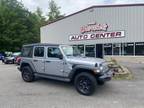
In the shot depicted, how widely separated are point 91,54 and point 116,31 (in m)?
4.31

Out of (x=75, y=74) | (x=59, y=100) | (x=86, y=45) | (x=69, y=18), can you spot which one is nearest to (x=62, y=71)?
(x=75, y=74)

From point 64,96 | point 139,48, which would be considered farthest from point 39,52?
point 139,48

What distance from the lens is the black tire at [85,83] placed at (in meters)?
7.95

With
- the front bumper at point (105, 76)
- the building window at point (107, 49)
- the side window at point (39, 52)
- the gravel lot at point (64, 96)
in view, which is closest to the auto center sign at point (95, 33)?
the building window at point (107, 49)

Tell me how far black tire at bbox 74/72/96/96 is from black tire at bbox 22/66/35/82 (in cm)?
292

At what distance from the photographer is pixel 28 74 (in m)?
10.5

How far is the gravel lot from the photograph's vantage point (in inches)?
272

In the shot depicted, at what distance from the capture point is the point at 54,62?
9148 mm

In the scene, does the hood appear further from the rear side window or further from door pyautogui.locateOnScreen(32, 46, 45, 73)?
the rear side window

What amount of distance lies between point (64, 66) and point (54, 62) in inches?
24.1

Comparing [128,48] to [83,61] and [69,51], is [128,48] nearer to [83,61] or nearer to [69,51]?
[69,51]

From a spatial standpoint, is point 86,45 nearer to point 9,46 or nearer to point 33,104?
point 33,104

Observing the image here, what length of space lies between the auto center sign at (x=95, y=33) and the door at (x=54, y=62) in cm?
1598

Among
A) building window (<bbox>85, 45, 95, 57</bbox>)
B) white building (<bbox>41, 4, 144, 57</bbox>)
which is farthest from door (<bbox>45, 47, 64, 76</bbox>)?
building window (<bbox>85, 45, 95, 57</bbox>)
